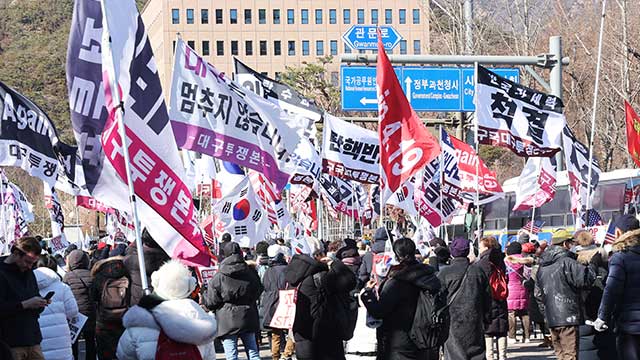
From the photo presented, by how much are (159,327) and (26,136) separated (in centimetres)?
1048

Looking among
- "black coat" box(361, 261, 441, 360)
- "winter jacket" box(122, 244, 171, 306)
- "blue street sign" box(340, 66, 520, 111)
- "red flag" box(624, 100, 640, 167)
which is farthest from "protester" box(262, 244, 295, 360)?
"blue street sign" box(340, 66, 520, 111)

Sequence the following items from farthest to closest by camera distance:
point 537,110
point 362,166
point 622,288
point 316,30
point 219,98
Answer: point 316,30 → point 362,166 → point 537,110 → point 219,98 → point 622,288

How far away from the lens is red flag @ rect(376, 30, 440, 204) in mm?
11945

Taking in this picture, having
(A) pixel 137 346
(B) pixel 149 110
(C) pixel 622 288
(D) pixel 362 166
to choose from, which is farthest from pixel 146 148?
(D) pixel 362 166

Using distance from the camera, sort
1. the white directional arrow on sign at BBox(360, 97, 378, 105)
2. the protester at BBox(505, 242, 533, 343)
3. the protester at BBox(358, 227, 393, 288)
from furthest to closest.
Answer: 1. the white directional arrow on sign at BBox(360, 97, 378, 105)
2. the protester at BBox(505, 242, 533, 343)
3. the protester at BBox(358, 227, 393, 288)

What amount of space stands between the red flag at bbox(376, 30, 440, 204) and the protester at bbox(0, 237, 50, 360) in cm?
376

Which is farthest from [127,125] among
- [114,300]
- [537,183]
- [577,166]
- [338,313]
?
[537,183]

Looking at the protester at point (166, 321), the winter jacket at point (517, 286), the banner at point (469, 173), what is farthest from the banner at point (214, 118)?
the banner at point (469, 173)

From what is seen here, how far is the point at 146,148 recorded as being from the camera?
8344 millimetres

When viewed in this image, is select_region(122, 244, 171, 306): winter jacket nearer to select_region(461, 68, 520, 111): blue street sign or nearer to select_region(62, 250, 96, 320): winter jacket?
select_region(62, 250, 96, 320): winter jacket

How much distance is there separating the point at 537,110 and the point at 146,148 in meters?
10.5

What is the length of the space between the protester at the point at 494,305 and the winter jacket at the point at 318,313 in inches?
110

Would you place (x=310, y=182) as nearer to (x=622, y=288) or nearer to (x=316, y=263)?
(x=316, y=263)

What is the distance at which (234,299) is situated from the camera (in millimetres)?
12648
